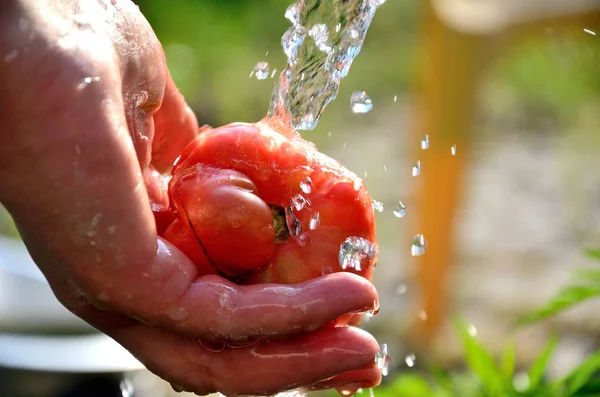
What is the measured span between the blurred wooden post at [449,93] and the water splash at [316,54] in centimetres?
154

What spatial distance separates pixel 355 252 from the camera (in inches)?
41.1

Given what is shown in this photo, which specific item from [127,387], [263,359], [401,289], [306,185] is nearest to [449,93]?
[401,289]

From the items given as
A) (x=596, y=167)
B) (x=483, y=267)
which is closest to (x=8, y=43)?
(x=483, y=267)

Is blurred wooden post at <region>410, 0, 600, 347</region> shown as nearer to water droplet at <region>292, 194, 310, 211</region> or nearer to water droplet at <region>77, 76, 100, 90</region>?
water droplet at <region>292, 194, 310, 211</region>

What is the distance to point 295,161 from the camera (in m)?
1.08

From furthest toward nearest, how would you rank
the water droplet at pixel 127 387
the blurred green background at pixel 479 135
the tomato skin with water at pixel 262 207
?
the blurred green background at pixel 479 135 < the water droplet at pixel 127 387 < the tomato skin with water at pixel 262 207

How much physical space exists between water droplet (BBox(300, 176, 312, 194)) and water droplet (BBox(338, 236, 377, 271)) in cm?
8

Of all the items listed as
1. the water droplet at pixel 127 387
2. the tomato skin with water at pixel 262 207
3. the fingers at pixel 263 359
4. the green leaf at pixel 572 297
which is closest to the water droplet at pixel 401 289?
the water droplet at pixel 127 387

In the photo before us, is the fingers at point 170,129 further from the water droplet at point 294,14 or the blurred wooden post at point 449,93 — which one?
the blurred wooden post at point 449,93

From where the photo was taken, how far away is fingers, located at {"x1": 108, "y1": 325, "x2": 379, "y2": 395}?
92 cm

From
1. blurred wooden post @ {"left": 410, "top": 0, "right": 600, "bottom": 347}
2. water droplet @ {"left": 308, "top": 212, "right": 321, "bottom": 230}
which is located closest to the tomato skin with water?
water droplet @ {"left": 308, "top": 212, "right": 321, "bottom": 230}

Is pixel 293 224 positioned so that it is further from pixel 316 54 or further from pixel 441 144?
pixel 441 144

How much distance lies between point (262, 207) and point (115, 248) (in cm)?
21

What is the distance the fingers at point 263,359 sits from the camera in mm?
922
